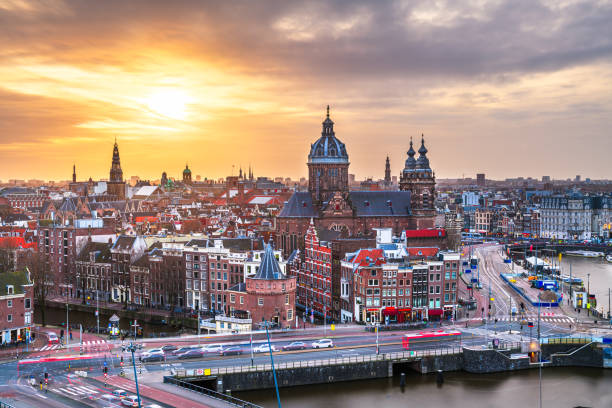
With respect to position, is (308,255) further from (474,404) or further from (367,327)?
(474,404)

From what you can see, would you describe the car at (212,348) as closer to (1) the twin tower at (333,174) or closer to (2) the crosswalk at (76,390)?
(2) the crosswalk at (76,390)

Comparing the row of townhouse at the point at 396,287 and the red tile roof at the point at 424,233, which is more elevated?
the red tile roof at the point at 424,233

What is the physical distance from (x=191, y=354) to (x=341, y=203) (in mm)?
50920

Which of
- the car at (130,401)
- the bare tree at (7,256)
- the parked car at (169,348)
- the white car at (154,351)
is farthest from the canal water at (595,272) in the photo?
the bare tree at (7,256)

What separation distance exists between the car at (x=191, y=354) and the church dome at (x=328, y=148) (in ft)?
183

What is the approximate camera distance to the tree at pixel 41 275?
108544 mm

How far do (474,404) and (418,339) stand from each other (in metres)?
13.7

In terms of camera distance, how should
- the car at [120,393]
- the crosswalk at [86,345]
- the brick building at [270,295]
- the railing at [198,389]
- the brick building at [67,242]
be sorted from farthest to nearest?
the brick building at [67,242], the brick building at [270,295], the crosswalk at [86,345], the railing at [198,389], the car at [120,393]

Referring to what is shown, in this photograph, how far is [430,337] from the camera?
257 feet

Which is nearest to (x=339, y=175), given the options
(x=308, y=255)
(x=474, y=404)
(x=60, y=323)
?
(x=308, y=255)

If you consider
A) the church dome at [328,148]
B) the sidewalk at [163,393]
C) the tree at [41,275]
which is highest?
the church dome at [328,148]

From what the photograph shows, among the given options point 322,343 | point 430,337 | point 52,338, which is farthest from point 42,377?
point 430,337

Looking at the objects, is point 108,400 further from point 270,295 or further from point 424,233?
point 424,233

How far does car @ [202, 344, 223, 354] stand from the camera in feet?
235
